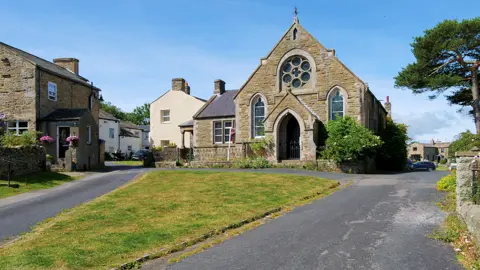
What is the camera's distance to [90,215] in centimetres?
1180

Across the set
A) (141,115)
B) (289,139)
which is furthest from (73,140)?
(141,115)

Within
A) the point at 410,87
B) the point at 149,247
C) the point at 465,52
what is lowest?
the point at 149,247

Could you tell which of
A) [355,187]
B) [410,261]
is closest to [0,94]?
[355,187]

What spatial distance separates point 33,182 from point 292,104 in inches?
668

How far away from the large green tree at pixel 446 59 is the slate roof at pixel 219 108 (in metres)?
13.8

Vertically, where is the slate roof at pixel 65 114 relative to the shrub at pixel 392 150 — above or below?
above

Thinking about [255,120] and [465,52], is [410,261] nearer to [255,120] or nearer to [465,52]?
[255,120]

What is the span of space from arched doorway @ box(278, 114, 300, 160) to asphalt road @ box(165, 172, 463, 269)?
17361mm

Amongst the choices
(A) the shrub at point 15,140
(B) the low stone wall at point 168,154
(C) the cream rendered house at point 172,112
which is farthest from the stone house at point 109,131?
(A) the shrub at point 15,140

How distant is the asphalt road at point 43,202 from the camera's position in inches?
443

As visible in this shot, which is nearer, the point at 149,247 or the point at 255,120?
the point at 149,247

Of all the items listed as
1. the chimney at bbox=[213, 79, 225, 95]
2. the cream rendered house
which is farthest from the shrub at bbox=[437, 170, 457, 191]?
the cream rendered house

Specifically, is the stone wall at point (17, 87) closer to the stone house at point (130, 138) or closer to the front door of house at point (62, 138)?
the front door of house at point (62, 138)

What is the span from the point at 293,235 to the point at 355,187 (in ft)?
31.4
